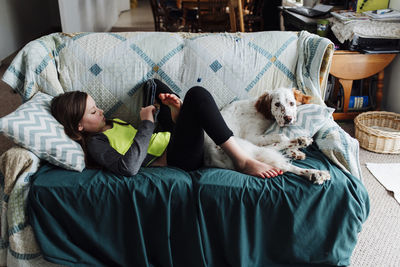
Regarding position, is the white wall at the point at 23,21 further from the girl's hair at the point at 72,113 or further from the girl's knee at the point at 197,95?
the girl's knee at the point at 197,95

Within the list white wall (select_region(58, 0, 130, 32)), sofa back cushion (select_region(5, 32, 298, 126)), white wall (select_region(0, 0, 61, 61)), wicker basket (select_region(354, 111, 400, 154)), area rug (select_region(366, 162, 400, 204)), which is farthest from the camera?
white wall (select_region(0, 0, 61, 61))

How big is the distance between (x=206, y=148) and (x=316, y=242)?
65 cm

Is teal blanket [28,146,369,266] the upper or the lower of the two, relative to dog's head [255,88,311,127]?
lower

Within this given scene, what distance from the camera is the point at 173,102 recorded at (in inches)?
69.1

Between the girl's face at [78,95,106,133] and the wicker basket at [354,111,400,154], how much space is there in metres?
1.90

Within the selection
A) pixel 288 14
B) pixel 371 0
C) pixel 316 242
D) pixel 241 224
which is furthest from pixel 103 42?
pixel 371 0

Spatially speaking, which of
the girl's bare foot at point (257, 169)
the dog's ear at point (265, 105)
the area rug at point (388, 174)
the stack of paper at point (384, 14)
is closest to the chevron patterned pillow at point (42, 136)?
the girl's bare foot at point (257, 169)

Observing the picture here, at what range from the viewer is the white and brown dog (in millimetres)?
1602

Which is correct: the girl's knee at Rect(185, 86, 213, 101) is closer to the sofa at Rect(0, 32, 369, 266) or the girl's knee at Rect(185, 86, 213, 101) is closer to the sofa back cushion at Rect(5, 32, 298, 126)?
the sofa at Rect(0, 32, 369, 266)

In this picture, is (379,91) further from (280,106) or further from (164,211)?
(164,211)

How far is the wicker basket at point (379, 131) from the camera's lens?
253 cm

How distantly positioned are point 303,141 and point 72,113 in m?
1.07

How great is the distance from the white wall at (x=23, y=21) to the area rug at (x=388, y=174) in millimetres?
4316

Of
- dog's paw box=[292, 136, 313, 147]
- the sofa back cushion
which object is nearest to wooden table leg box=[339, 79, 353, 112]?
the sofa back cushion
